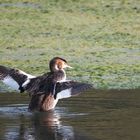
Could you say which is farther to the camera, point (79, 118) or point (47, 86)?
point (47, 86)

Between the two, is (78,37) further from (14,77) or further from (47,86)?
(47,86)

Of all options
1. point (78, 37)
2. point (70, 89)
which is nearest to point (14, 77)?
point (70, 89)

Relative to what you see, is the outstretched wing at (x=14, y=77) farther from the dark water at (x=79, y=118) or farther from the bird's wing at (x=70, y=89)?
the bird's wing at (x=70, y=89)

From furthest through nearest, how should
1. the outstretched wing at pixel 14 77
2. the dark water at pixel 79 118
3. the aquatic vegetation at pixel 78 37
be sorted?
the aquatic vegetation at pixel 78 37, the outstretched wing at pixel 14 77, the dark water at pixel 79 118

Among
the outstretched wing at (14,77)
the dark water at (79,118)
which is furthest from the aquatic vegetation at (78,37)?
the outstretched wing at (14,77)

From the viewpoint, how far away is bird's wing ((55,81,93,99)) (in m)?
11.4

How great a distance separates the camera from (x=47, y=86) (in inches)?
462

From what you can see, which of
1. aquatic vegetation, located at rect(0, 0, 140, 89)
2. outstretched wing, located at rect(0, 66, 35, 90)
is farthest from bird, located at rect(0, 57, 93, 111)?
aquatic vegetation, located at rect(0, 0, 140, 89)

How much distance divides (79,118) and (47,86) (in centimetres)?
99

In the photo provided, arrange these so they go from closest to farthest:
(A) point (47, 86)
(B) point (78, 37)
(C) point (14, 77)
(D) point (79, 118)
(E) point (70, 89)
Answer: (D) point (79, 118)
(E) point (70, 89)
(A) point (47, 86)
(C) point (14, 77)
(B) point (78, 37)

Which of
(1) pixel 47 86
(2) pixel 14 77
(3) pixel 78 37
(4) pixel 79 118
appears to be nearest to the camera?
(4) pixel 79 118

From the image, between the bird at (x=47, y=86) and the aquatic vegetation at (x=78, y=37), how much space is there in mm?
1787

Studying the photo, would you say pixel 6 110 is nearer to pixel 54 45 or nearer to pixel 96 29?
pixel 54 45

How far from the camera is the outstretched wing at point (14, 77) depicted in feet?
39.6
